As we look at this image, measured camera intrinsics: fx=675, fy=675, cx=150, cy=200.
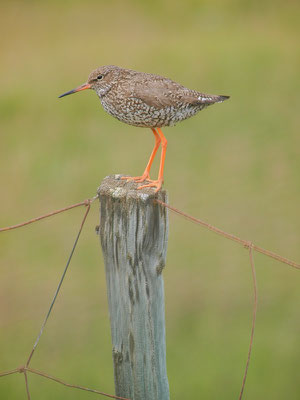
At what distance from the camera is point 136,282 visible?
3521 mm

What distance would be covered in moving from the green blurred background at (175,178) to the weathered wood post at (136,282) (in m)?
3.03

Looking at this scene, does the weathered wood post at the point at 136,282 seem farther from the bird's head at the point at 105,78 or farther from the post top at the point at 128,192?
the bird's head at the point at 105,78

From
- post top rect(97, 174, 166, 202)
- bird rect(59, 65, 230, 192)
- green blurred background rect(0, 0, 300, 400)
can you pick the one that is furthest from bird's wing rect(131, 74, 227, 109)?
green blurred background rect(0, 0, 300, 400)

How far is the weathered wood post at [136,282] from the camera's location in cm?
348

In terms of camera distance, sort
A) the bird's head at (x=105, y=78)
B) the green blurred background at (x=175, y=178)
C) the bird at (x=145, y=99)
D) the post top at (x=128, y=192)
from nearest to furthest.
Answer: the post top at (x=128, y=192) → the bird at (x=145, y=99) → the bird's head at (x=105, y=78) → the green blurred background at (x=175, y=178)

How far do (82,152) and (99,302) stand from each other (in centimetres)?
414

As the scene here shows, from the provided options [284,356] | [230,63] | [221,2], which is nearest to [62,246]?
[284,356]

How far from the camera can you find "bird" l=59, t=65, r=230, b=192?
169 inches

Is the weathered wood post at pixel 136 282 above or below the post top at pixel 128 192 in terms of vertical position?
below

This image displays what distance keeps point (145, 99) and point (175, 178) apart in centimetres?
711

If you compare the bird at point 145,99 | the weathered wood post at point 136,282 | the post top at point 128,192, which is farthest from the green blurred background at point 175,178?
the post top at point 128,192

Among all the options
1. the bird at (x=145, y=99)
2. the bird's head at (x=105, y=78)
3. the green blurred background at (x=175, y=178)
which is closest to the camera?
the bird at (x=145, y=99)

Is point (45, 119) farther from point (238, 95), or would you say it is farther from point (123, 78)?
point (123, 78)

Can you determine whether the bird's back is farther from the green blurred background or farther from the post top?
the green blurred background
